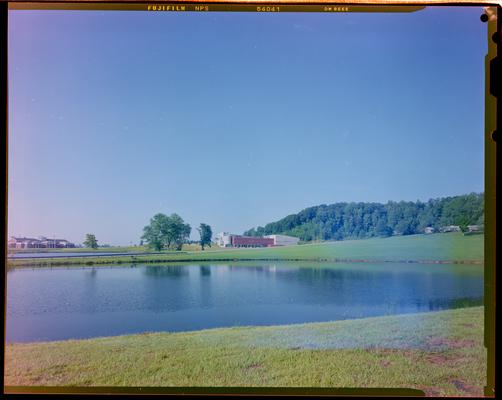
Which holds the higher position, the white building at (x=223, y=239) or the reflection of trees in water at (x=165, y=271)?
the white building at (x=223, y=239)

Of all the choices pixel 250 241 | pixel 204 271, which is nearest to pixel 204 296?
pixel 204 271

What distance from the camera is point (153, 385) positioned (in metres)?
1.91

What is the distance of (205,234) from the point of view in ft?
6.66

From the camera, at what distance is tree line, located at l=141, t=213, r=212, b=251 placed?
202 centimetres

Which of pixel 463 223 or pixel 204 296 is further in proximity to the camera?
pixel 204 296

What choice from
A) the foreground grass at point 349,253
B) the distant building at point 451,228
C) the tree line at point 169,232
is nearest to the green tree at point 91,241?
the foreground grass at point 349,253

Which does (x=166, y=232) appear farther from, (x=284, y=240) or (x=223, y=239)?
(x=284, y=240)

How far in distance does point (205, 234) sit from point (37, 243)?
81 cm

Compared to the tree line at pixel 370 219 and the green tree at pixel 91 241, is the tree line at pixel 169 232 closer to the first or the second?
the green tree at pixel 91 241

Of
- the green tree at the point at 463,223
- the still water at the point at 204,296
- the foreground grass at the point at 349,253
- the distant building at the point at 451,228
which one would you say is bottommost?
the still water at the point at 204,296

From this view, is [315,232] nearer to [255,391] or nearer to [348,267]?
[348,267]

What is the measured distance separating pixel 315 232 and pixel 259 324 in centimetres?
53

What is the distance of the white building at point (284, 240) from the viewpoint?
2029mm

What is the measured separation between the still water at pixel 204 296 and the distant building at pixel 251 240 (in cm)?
17
